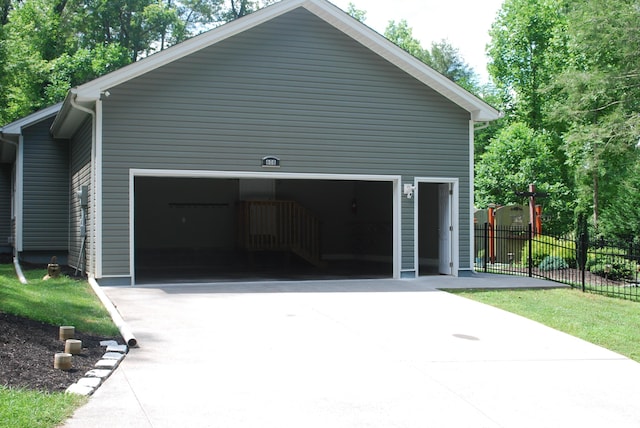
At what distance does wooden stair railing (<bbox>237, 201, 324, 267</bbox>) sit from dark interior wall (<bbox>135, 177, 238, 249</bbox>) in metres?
1.75

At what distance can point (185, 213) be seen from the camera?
20.4m

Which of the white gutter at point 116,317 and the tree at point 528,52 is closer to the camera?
the white gutter at point 116,317

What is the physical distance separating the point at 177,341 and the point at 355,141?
7491 mm

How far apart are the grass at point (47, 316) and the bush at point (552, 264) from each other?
35.9 feet

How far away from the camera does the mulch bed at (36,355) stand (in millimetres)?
5496

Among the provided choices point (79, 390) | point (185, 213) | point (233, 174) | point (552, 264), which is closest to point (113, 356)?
point (79, 390)

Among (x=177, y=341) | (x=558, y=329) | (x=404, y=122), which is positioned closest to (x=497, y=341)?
(x=558, y=329)

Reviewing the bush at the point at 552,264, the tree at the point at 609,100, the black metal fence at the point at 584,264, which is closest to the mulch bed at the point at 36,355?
the black metal fence at the point at 584,264

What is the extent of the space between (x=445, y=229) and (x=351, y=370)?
888 centimetres

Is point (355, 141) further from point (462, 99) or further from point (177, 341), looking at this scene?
point (177, 341)

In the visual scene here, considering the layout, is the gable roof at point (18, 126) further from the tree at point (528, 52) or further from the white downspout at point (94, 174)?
the tree at point (528, 52)

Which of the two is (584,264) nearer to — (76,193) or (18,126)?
(76,193)

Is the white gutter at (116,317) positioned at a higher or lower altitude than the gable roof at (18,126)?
lower

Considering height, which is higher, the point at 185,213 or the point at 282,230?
the point at 185,213
